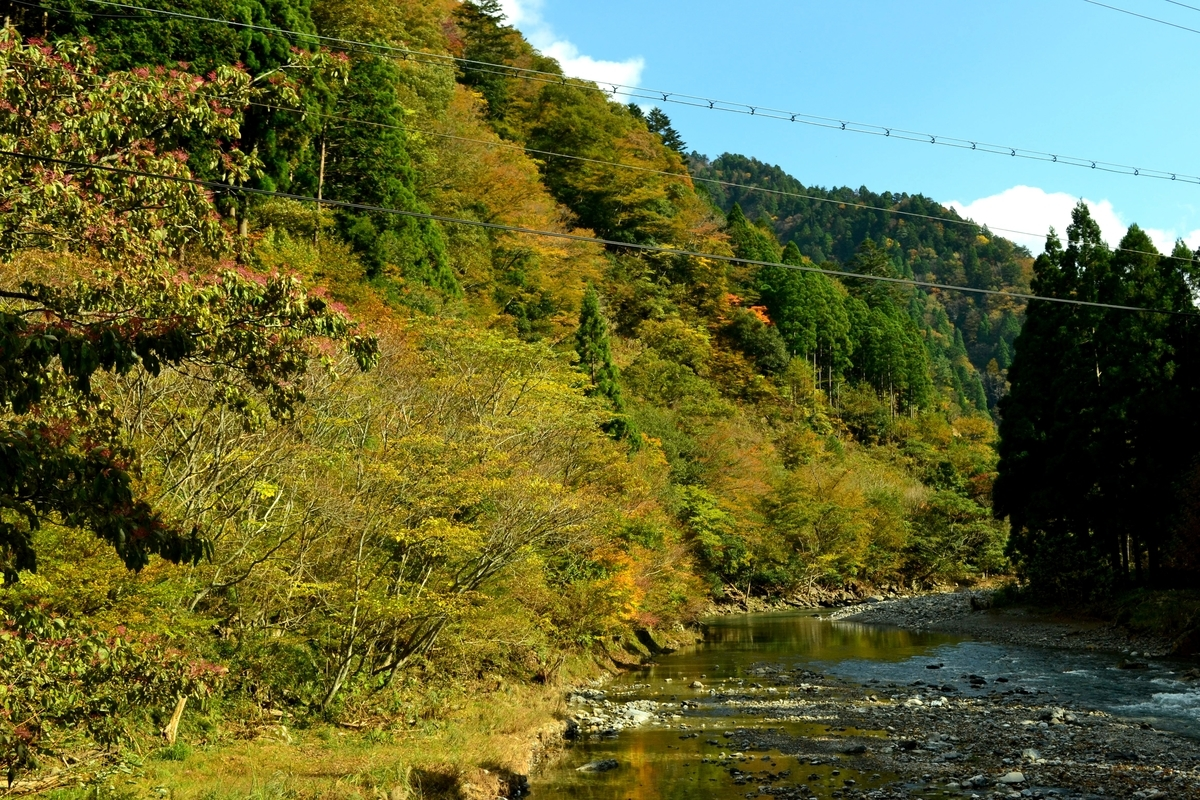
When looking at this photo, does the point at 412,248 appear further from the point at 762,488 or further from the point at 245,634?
the point at 762,488

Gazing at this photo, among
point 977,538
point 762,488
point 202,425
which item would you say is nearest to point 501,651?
point 202,425

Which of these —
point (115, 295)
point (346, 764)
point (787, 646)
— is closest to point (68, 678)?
point (115, 295)

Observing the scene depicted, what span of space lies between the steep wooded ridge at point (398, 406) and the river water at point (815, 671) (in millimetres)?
2432

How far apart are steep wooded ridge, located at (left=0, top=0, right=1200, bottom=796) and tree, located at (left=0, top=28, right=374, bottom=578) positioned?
0.03m

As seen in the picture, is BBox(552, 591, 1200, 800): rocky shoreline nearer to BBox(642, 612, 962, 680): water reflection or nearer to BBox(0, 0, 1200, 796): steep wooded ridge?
BBox(642, 612, 962, 680): water reflection

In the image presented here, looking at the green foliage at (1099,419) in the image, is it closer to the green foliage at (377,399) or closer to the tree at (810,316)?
the green foliage at (377,399)

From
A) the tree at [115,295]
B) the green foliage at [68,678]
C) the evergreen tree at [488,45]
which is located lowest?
the green foliage at [68,678]

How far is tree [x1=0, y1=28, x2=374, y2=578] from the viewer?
4793 mm

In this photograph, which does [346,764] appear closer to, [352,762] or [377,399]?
[352,762]

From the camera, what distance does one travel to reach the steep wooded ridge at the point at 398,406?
6.17 metres

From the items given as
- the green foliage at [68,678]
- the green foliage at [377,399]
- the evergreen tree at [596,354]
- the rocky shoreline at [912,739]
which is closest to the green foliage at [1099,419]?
the rocky shoreline at [912,739]

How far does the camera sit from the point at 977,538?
53750 millimetres

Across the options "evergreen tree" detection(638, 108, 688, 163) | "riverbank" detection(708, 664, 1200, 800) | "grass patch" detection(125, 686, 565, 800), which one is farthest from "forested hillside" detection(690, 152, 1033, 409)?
"grass patch" detection(125, 686, 565, 800)

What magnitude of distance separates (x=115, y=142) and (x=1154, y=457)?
29.2m
